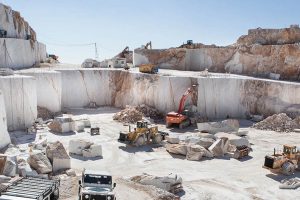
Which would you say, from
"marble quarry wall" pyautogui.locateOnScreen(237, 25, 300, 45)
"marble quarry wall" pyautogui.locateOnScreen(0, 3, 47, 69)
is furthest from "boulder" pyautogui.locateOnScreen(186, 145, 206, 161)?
"marble quarry wall" pyautogui.locateOnScreen(237, 25, 300, 45)

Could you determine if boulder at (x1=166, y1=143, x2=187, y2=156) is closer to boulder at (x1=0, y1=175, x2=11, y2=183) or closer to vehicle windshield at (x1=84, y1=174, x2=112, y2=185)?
vehicle windshield at (x1=84, y1=174, x2=112, y2=185)

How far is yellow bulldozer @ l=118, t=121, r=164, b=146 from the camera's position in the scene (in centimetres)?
2653

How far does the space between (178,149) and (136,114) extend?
10.6 meters

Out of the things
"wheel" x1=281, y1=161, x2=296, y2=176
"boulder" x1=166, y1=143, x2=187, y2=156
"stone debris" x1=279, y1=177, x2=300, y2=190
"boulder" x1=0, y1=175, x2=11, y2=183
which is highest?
"boulder" x1=0, y1=175, x2=11, y2=183

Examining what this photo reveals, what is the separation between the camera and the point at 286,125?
30.8 metres

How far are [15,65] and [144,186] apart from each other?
26.7 m

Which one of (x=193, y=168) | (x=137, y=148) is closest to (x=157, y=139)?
(x=137, y=148)

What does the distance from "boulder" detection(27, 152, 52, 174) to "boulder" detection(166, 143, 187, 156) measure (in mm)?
8433

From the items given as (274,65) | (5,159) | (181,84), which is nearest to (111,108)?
(181,84)

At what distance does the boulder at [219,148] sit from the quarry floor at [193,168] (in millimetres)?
613

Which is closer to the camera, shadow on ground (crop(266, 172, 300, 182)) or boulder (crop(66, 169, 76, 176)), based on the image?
boulder (crop(66, 169, 76, 176))

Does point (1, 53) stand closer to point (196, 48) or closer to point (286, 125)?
point (196, 48)

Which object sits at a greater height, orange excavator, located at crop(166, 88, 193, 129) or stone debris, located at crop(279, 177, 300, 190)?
orange excavator, located at crop(166, 88, 193, 129)

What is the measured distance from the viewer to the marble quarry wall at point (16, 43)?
3803 centimetres
